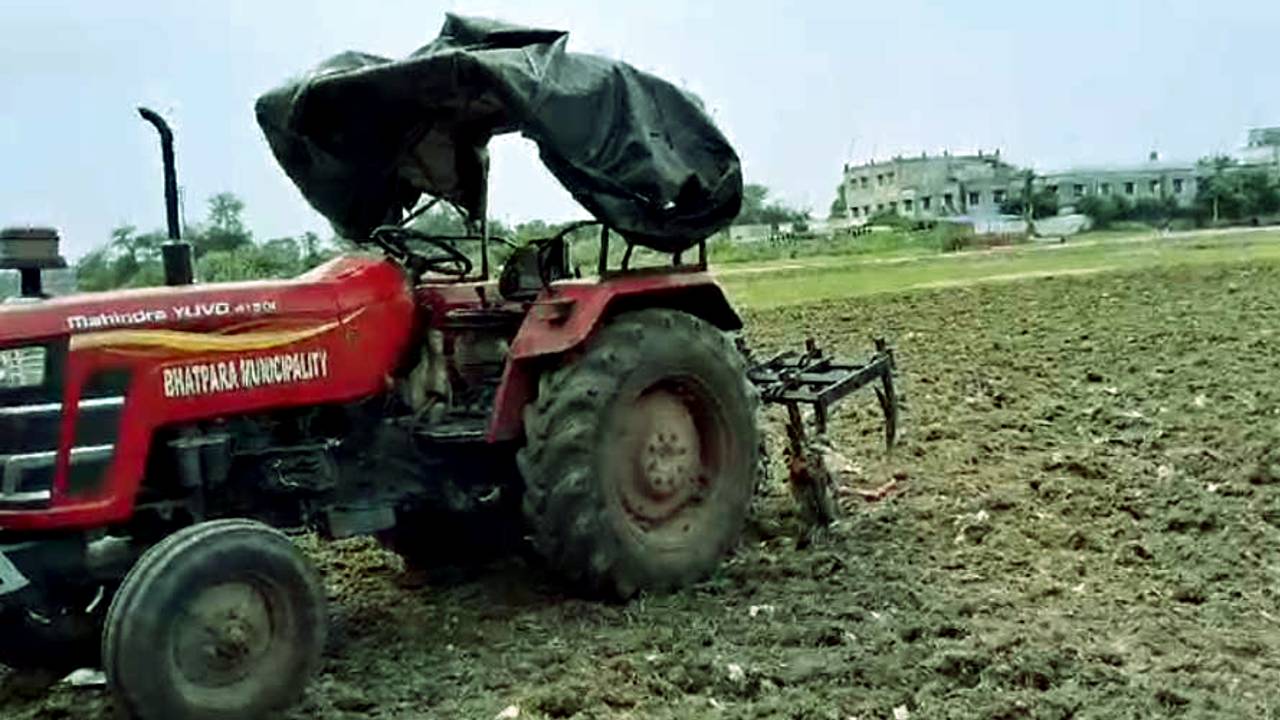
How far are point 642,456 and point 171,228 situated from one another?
2.09 metres

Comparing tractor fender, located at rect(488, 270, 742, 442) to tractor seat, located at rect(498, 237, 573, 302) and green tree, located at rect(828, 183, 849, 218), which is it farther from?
green tree, located at rect(828, 183, 849, 218)

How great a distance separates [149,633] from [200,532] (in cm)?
36

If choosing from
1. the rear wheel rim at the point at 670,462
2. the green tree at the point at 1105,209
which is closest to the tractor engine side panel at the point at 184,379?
the rear wheel rim at the point at 670,462

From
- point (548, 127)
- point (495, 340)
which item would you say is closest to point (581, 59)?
point (548, 127)

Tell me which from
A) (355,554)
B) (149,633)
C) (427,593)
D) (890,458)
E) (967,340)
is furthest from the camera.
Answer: (967,340)

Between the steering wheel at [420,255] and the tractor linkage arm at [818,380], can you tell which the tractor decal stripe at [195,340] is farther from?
the tractor linkage arm at [818,380]

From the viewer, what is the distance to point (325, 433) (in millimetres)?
6398

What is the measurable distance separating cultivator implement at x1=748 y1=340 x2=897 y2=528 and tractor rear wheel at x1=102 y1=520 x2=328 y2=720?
10.0 feet

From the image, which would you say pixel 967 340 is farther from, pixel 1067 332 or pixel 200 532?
pixel 200 532

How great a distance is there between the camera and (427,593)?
23.5ft

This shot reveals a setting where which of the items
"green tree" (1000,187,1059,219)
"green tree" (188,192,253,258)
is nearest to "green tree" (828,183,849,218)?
"green tree" (1000,187,1059,219)

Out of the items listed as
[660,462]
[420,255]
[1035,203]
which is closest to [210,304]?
[420,255]

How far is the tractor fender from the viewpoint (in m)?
6.48

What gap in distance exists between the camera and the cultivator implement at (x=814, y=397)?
781cm
